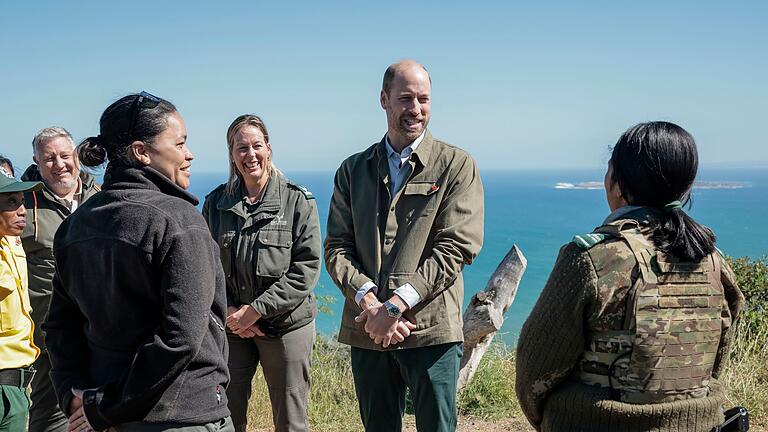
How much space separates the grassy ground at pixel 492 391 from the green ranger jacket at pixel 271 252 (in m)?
1.44

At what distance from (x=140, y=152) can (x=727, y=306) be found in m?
2.07

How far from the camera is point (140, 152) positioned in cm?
246

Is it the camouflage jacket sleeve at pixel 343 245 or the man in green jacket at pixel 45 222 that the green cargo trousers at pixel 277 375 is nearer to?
the camouflage jacket sleeve at pixel 343 245

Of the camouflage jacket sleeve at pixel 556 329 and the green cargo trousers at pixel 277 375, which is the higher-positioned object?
the camouflage jacket sleeve at pixel 556 329

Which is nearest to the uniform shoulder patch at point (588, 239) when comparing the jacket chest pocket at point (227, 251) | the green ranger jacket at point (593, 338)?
the green ranger jacket at point (593, 338)

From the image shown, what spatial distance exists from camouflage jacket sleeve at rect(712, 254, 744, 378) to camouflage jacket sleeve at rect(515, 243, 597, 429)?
0.52m

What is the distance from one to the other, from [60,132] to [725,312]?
13.2 ft

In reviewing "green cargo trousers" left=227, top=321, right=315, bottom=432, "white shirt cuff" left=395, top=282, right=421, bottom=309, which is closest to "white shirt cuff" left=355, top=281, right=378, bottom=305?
"white shirt cuff" left=395, top=282, right=421, bottom=309

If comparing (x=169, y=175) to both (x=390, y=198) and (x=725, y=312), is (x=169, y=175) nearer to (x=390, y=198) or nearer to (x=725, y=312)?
(x=390, y=198)

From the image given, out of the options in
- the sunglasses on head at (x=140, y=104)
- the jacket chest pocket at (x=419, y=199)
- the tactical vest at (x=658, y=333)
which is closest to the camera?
the tactical vest at (x=658, y=333)

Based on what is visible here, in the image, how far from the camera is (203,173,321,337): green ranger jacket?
159 inches

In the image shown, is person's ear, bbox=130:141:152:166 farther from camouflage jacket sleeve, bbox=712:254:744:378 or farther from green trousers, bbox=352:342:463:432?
camouflage jacket sleeve, bbox=712:254:744:378

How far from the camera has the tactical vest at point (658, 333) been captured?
228cm

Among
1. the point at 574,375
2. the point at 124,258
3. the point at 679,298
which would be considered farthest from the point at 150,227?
the point at 679,298
